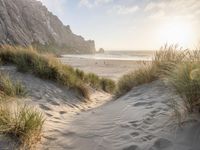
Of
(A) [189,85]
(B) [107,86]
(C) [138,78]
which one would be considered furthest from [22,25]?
(A) [189,85]

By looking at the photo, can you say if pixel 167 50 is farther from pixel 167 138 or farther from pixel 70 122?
pixel 167 138

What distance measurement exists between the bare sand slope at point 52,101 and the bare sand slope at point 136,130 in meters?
0.23

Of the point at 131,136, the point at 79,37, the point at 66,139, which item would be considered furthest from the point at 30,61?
the point at 79,37

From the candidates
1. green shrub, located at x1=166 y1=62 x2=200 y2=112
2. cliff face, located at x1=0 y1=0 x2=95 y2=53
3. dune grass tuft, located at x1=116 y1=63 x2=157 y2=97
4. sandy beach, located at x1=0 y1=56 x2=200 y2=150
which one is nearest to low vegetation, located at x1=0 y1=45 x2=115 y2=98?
dune grass tuft, located at x1=116 y1=63 x2=157 y2=97

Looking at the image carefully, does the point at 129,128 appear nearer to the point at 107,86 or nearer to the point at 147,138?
the point at 147,138

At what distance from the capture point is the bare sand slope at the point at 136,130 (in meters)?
3.14

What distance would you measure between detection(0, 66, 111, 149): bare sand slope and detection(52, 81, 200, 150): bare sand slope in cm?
23

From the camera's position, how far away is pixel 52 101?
655 cm

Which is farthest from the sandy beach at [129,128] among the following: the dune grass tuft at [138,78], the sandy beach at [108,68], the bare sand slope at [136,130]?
the sandy beach at [108,68]

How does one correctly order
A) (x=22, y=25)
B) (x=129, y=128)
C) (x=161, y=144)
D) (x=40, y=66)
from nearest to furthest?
(x=161, y=144)
(x=129, y=128)
(x=40, y=66)
(x=22, y=25)

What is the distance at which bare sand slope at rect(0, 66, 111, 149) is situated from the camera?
4.38 m

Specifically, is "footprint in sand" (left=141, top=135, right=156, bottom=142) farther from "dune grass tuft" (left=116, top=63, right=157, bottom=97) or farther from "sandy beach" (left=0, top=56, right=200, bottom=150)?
"dune grass tuft" (left=116, top=63, right=157, bottom=97)

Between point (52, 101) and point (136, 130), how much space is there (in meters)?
3.36

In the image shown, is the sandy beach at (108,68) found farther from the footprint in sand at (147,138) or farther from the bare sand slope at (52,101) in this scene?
the footprint in sand at (147,138)
